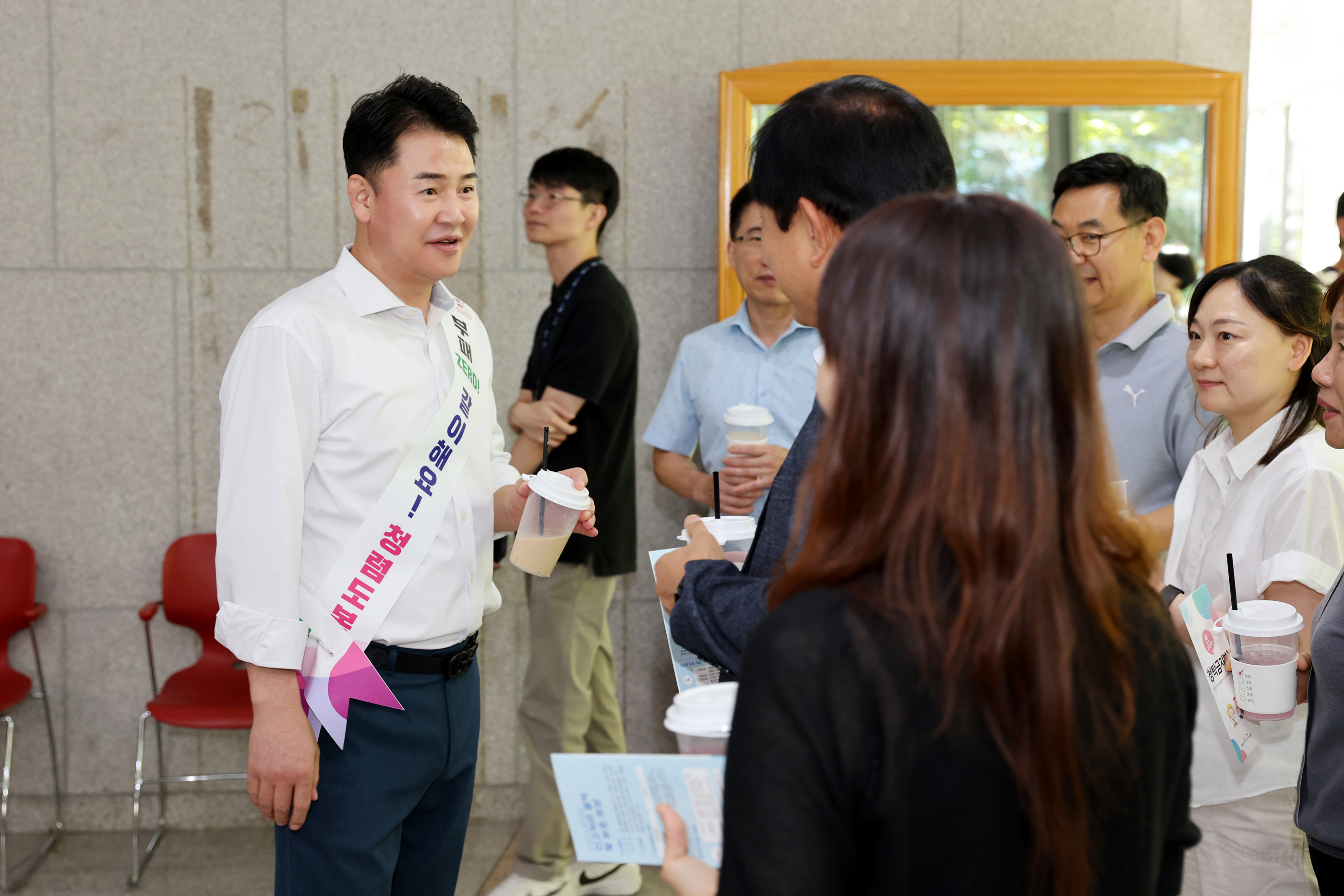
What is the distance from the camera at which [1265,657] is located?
5.79 feet

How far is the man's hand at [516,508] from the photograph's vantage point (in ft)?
6.45

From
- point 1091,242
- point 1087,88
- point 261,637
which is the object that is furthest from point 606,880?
point 1087,88

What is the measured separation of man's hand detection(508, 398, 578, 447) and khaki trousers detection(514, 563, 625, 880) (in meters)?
0.40

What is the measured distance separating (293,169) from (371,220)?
6.19 ft

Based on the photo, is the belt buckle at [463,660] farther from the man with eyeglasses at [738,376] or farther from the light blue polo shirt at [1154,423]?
the light blue polo shirt at [1154,423]

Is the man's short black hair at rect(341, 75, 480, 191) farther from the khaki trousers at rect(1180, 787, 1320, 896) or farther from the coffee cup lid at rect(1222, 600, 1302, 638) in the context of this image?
the khaki trousers at rect(1180, 787, 1320, 896)

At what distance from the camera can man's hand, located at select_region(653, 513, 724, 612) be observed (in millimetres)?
1426

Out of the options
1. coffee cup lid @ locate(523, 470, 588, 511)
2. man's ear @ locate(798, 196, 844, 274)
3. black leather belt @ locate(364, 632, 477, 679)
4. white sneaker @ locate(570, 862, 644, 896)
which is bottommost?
white sneaker @ locate(570, 862, 644, 896)

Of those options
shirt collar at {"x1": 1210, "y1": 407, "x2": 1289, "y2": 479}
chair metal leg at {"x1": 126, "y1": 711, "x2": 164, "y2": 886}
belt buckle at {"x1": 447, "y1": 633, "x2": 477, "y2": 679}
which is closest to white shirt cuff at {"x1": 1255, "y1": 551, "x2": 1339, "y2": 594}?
shirt collar at {"x1": 1210, "y1": 407, "x2": 1289, "y2": 479}

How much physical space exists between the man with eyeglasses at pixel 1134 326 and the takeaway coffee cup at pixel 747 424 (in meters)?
0.88

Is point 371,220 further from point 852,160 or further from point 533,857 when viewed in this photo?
point 533,857

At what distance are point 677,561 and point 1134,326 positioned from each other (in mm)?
1741

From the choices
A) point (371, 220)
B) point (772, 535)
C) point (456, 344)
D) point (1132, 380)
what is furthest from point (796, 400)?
point (772, 535)

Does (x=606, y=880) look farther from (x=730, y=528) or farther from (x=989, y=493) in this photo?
(x=989, y=493)
